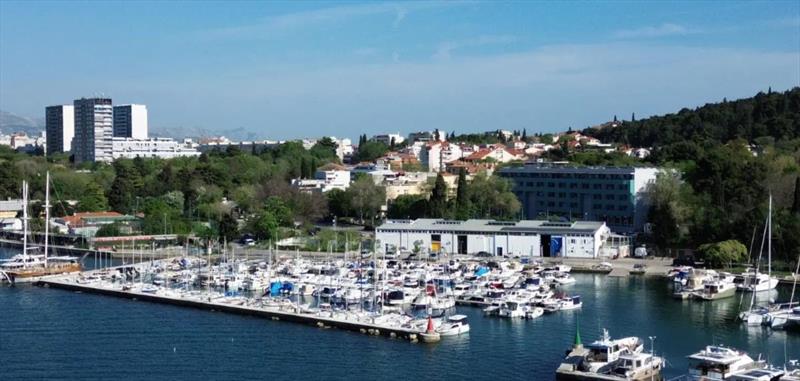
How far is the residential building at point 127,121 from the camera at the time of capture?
237ft

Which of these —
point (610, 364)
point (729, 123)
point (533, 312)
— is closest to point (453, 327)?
point (533, 312)

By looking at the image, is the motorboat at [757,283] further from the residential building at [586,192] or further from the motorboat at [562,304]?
the residential building at [586,192]

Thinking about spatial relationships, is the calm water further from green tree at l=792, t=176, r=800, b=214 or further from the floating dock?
green tree at l=792, t=176, r=800, b=214

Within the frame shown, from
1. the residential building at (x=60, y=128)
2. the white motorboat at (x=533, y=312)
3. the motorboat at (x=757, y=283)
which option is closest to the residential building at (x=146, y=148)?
the residential building at (x=60, y=128)

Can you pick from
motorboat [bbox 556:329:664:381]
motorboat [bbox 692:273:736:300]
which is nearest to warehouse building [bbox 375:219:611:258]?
motorboat [bbox 692:273:736:300]

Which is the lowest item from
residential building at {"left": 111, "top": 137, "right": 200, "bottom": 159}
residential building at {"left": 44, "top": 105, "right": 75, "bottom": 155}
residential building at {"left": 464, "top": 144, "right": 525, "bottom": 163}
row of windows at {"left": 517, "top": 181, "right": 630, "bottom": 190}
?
row of windows at {"left": 517, "top": 181, "right": 630, "bottom": 190}

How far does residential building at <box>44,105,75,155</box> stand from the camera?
71375 mm

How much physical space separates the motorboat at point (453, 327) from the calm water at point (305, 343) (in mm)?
198

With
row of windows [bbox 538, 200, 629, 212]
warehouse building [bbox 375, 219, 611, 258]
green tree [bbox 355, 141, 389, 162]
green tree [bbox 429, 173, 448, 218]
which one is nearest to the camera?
warehouse building [bbox 375, 219, 611, 258]

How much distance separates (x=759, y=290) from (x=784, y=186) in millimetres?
6704

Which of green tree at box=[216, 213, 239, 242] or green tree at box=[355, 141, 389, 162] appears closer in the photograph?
green tree at box=[216, 213, 239, 242]

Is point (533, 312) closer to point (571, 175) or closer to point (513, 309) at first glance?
point (513, 309)

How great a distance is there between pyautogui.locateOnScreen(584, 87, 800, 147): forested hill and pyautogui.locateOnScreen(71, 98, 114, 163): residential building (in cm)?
3441

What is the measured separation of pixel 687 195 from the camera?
28.0m
